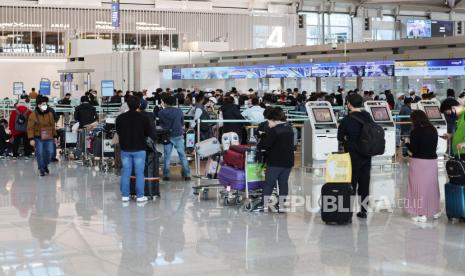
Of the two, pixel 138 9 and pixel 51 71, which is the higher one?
pixel 138 9

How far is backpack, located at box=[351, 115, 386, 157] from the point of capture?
8938mm

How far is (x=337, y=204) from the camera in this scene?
8922mm

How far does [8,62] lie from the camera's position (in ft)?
144

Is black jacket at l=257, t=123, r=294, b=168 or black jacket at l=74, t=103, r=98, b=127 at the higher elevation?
black jacket at l=74, t=103, r=98, b=127

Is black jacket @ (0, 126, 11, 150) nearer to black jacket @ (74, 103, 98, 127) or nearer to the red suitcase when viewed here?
black jacket @ (74, 103, 98, 127)

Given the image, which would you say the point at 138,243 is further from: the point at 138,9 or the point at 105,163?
the point at 138,9

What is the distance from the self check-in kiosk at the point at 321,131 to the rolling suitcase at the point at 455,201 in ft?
17.9

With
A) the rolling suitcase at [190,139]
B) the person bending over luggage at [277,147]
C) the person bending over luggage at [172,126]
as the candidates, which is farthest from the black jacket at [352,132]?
the rolling suitcase at [190,139]

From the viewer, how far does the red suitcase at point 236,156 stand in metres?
9.97

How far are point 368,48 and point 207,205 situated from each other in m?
15.9

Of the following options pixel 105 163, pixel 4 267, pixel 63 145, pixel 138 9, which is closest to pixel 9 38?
pixel 138 9

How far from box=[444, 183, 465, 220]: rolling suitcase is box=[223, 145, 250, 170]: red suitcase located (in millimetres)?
2565

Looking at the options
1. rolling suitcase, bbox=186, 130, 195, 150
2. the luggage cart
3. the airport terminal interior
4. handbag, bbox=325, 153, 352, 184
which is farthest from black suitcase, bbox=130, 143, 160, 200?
handbag, bbox=325, 153, 352, 184

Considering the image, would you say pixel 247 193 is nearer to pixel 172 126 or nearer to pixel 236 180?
pixel 236 180
